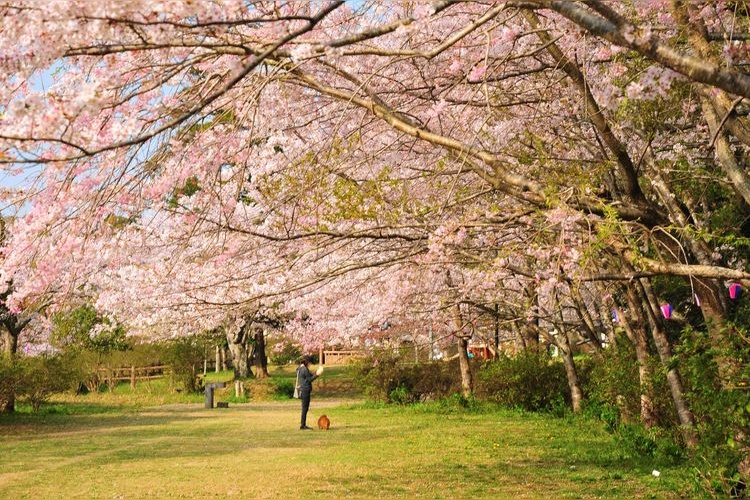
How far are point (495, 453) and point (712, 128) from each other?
6.90 m

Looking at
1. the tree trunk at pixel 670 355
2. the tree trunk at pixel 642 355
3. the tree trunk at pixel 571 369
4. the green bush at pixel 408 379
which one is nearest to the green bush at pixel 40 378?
the green bush at pixel 408 379

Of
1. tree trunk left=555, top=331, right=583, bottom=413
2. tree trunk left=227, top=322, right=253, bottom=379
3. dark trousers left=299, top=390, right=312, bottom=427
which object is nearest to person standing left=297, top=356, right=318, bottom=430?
dark trousers left=299, top=390, right=312, bottom=427

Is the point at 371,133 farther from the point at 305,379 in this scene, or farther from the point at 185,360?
the point at 185,360

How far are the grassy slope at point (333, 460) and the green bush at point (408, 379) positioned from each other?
14.0 ft

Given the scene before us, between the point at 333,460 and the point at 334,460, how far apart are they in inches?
0.6

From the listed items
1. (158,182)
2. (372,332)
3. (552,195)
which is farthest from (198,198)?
(372,332)

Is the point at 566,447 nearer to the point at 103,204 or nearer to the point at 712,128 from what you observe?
the point at 712,128

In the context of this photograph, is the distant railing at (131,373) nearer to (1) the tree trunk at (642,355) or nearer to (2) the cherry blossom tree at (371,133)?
(2) the cherry blossom tree at (371,133)

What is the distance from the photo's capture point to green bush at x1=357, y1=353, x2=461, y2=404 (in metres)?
25.2

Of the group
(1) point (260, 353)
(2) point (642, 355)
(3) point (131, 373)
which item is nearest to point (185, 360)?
(3) point (131, 373)

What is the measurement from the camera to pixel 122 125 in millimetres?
4719

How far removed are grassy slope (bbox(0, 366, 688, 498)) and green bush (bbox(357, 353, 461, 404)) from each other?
168 inches

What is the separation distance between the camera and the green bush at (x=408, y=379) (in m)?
25.2

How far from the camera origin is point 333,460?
39.5 ft
